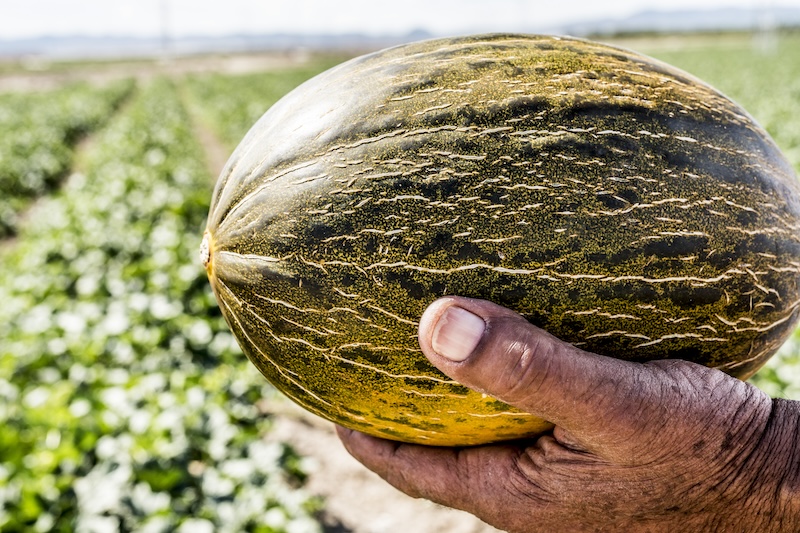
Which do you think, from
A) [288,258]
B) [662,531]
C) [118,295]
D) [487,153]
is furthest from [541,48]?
[118,295]

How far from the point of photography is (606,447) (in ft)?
5.32

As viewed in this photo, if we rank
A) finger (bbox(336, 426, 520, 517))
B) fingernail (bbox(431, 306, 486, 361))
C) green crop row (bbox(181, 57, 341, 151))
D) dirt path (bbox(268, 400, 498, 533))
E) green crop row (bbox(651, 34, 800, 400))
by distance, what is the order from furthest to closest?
green crop row (bbox(181, 57, 341, 151)) → green crop row (bbox(651, 34, 800, 400)) → dirt path (bbox(268, 400, 498, 533)) → finger (bbox(336, 426, 520, 517)) → fingernail (bbox(431, 306, 486, 361))

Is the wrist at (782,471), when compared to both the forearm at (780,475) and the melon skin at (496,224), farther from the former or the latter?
the melon skin at (496,224)

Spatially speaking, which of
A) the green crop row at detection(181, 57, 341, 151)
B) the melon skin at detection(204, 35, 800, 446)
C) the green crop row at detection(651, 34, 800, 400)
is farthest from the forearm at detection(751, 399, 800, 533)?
the green crop row at detection(181, 57, 341, 151)

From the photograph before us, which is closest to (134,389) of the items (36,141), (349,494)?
(349,494)

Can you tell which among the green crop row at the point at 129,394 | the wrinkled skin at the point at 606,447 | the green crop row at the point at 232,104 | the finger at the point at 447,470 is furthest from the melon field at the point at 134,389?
the green crop row at the point at 232,104

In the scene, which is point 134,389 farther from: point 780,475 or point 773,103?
point 773,103

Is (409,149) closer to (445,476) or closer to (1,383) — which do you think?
(445,476)

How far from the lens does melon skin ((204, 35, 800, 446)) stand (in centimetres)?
155

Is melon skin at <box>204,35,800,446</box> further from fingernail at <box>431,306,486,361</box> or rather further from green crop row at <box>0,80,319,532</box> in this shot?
green crop row at <box>0,80,319,532</box>

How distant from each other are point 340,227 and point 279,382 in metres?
0.51

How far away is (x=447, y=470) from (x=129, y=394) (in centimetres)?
333

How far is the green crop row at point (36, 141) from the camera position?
13242 millimetres

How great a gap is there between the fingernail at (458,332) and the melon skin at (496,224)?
0.31 ft
